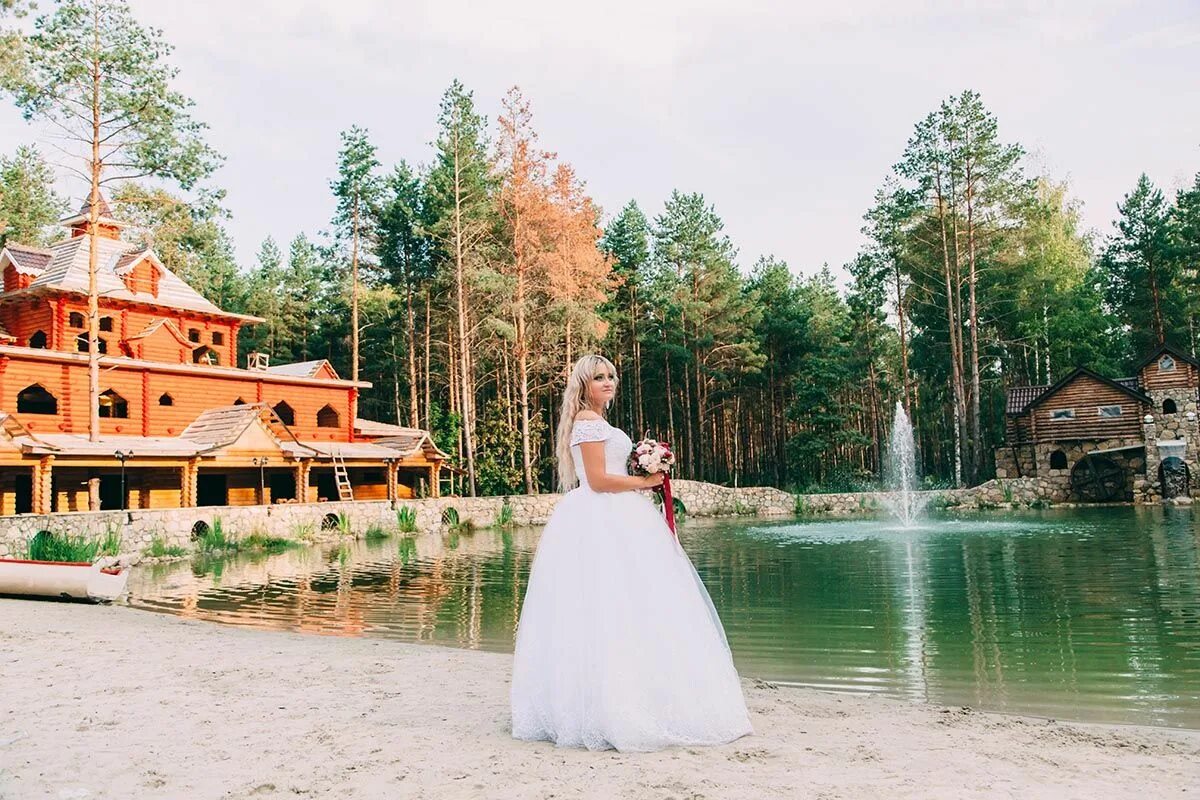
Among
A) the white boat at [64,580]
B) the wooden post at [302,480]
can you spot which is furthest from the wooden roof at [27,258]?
the white boat at [64,580]

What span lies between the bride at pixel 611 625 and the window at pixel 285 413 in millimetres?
29358

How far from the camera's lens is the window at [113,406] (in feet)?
88.2

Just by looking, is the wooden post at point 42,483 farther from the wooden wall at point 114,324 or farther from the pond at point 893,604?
the wooden wall at point 114,324

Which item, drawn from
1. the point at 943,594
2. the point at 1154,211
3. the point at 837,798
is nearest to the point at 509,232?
the point at 943,594

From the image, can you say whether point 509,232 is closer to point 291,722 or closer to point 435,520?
point 435,520

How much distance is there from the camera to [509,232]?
34.6 meters

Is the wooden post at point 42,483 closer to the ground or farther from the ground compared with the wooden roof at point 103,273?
closer to the ground

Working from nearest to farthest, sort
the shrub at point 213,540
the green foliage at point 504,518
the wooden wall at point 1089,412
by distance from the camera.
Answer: the shrub at point 213,540
the green foliage at point 504,518
the wooden wall at point 1089,412

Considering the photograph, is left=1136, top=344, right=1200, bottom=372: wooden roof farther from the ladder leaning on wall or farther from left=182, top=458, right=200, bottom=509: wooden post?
left=182, top=458, right=200, bottom=509: wooden post

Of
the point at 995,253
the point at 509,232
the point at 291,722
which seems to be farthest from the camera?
the point at 995,253

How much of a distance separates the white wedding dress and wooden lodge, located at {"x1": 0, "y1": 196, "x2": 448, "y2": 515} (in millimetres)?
20890

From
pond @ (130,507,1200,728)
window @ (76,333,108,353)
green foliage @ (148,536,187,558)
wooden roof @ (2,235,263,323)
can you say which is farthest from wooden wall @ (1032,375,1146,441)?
window @ (76,333,108,353)

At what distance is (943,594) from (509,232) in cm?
2622

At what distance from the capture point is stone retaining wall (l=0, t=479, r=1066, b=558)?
756 inches
